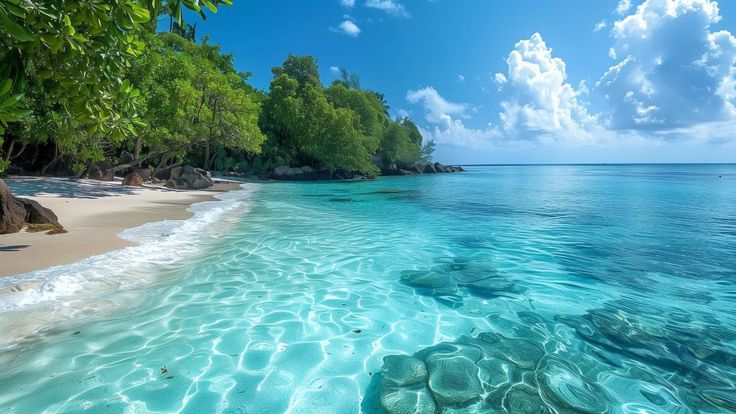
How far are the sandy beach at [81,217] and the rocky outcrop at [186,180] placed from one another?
421 centimetres

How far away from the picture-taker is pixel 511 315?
519 cm

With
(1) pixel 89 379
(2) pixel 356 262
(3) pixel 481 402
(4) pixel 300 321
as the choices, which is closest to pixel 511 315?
(3) pixel 481 402

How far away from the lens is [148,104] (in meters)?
19.0

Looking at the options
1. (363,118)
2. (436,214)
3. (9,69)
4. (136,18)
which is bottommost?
(436,214)

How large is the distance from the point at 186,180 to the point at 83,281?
1932 cm

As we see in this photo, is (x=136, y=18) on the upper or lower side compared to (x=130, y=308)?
upper

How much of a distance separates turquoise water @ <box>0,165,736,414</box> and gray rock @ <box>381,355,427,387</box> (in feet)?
0.39

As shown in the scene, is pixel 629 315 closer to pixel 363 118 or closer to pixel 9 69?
pixel 9 69

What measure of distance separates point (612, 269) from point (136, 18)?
30.0 ft

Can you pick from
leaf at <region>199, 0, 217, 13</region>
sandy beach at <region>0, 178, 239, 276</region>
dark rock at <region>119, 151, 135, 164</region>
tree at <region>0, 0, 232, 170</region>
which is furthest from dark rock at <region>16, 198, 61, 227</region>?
dark rock at <region>119, 151, 135, 164</region>

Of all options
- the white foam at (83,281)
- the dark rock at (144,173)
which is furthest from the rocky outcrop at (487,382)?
the dark rock at (144,173)

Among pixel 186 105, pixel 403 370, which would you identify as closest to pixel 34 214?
pixel 403 370

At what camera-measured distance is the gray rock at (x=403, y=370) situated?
3543 millimetres

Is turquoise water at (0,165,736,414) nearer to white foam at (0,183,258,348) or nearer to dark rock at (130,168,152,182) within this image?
white foam at (0,183,258,348)
